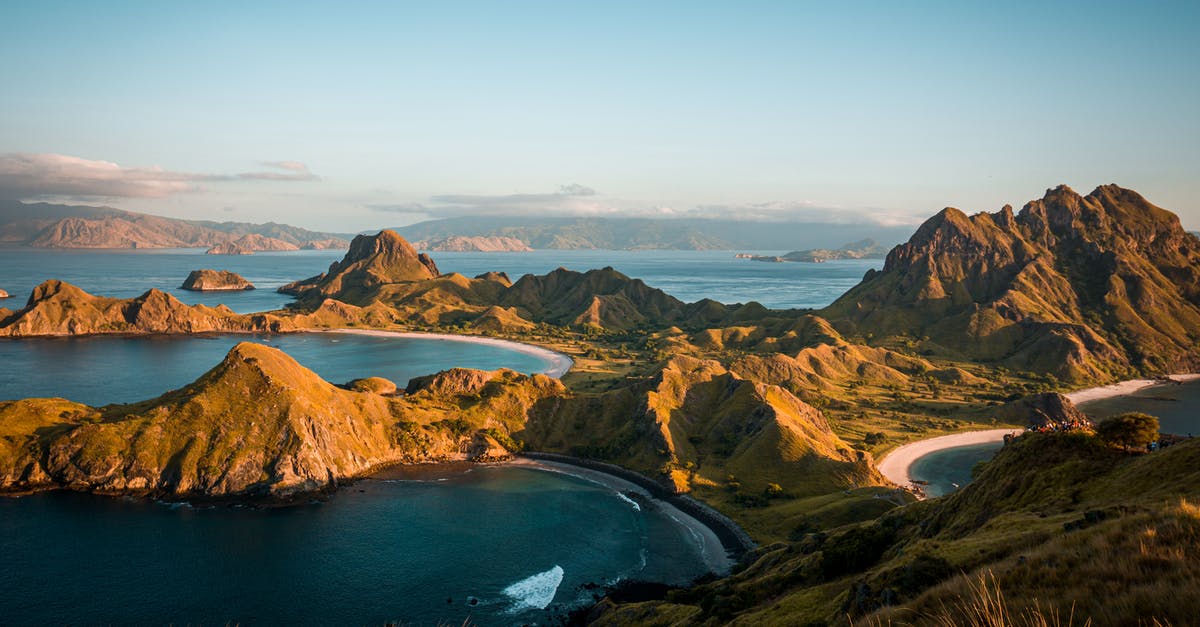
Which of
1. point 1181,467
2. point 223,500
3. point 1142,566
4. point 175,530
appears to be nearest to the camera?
point 1142,566

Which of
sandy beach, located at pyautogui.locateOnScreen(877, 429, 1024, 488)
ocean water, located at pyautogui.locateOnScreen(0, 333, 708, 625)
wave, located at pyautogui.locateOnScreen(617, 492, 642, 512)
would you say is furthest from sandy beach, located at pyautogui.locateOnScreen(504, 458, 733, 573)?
sandy beach, located at pyautogui.locateOnScreen(877, 429, 1024, 488)

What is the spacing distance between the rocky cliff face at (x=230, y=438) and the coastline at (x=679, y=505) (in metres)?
19.0

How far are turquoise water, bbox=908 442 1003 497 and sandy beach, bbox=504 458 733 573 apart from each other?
62593mm

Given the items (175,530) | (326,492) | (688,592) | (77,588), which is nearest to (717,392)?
(688,592)

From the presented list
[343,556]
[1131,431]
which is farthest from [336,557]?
[1131,431]

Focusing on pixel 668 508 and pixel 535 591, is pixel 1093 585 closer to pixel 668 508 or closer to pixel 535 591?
pixel 535 591

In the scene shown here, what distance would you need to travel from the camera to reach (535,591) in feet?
329

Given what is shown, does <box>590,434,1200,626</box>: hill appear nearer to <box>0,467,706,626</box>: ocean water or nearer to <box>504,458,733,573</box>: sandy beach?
<box>504,458,733,573</box>: sandy beach

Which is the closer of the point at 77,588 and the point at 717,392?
the point at 77,588

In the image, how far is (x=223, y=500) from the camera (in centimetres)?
12769

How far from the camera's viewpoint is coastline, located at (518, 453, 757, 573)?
115250 millimetres

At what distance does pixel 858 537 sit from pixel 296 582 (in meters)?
86.9

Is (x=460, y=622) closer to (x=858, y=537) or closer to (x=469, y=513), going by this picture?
(x=469, y=513)

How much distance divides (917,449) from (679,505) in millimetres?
88806
